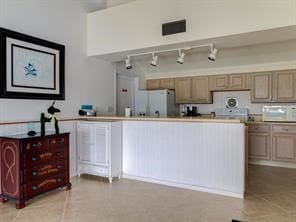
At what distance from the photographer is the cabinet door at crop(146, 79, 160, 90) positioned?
6266 millimetres

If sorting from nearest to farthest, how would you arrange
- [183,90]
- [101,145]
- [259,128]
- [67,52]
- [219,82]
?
1. [101,145]
2. [67,52]
3. [259,128]
4. [219,82]
5. [183,90]

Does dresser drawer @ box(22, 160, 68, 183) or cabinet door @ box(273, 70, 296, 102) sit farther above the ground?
cabinet door @ box(273, 70, 296, 102)

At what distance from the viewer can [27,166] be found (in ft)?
9.44

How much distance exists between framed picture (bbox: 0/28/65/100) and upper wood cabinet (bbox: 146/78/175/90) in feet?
9.52

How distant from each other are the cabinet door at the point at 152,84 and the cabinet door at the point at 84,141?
9.07ft

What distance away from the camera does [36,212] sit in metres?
2.69

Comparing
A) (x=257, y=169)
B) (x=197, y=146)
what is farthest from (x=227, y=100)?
(x=197, y=146)

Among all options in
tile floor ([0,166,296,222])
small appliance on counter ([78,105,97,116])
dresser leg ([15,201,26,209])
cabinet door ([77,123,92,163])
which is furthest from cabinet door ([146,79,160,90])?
dresser leg ([15,201,26,209])

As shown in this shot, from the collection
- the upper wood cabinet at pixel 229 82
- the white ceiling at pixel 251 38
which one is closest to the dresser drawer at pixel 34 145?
the white ceiling at pixel 251 38

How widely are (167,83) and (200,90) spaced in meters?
0.92

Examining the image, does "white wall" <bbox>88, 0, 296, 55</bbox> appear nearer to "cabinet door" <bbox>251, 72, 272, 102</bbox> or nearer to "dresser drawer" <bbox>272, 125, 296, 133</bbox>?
"cabinet door" <bbox>251, 72, 272, 102</bbox>

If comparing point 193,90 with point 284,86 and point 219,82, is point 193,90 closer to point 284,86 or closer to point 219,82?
point 219,82

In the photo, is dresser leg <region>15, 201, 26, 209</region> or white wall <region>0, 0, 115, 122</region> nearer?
dresser leg <region>15, 201, 26, 209</region>

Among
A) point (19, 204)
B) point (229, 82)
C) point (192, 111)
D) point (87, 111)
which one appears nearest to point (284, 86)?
point (229, 82)
